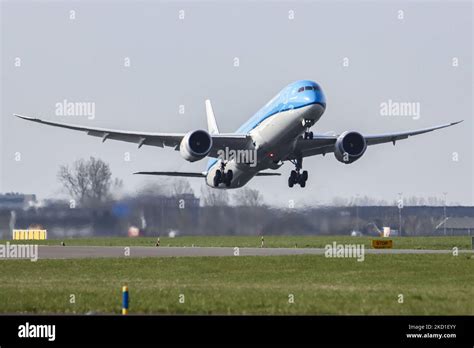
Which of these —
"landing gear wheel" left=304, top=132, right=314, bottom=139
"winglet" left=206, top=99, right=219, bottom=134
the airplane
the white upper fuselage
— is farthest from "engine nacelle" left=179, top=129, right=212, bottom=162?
"winglet" left=206, top=99, right=219, bottom=134

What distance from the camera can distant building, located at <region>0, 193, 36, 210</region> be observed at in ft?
227

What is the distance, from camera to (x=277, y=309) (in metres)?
25.0

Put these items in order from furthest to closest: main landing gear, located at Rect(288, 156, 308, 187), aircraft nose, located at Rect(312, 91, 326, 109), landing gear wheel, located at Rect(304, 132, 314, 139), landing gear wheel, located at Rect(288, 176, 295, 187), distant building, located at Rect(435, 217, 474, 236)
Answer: distant building, located at Rect(435, 217, 474, 236)
landing gear wheel, located at Rect(288, 176, 295, 187)
main landing gear, located at Rect(288, 156, 308, 187)
landing gear wheel, located at Rect(304, 132, 314, 139)
aircraft nose, located at Rect(312, 91, 326, 109)

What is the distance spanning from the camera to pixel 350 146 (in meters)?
55.9

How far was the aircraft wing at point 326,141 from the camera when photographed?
181ft

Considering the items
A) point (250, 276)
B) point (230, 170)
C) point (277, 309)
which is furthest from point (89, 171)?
point (277, 309)

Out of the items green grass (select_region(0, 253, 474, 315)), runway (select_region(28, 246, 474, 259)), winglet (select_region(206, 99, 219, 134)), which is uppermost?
winglet (select_region(206, 99, 219, 134))

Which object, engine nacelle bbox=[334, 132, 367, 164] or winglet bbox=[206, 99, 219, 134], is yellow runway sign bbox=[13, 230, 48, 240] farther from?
engine nacelle bbox=[334, 132, 367, 164]

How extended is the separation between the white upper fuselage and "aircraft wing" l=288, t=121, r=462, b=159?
1.12 m

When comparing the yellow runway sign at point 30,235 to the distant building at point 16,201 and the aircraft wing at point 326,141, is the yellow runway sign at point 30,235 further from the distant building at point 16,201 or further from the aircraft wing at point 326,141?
the aircraft wing at point 326,141

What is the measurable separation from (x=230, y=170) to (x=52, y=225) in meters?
17.5

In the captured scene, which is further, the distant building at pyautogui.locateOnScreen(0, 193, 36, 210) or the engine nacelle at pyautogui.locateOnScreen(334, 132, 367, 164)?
the distant building at pyautogui.locateOnScreen(0, 193, 36, 210)
